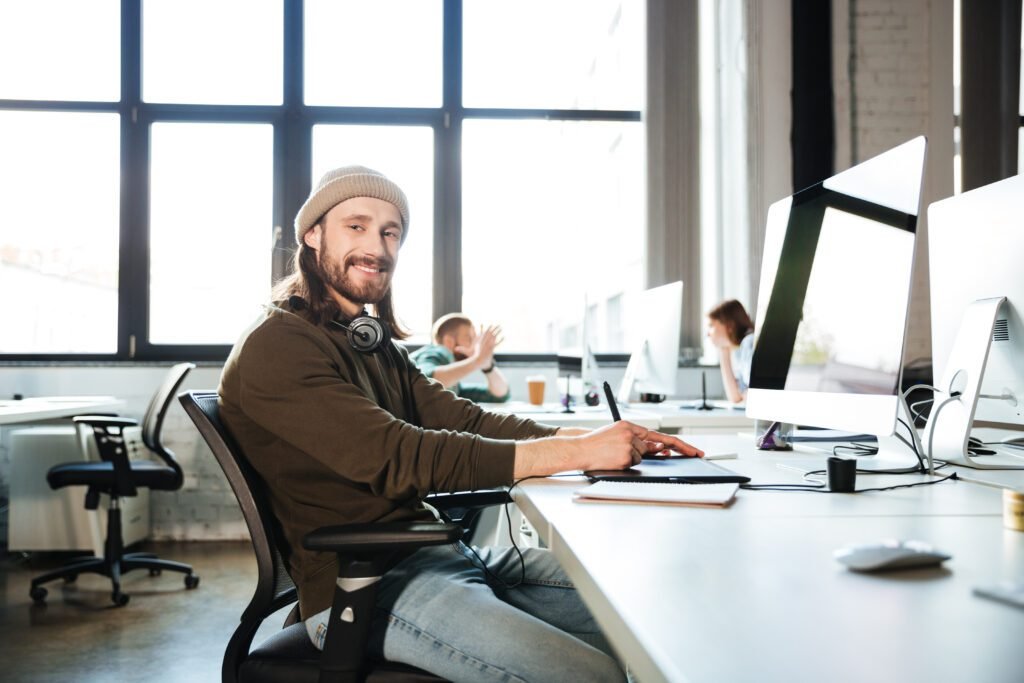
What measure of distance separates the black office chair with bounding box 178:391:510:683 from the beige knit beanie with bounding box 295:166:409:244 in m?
0.45

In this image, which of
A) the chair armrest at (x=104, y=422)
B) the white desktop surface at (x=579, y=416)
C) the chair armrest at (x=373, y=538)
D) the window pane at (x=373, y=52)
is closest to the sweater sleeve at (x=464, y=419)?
the chair armrest at (x=373, y=538)

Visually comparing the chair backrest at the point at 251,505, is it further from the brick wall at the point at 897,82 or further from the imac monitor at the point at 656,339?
the brick wall at the point at 897,82

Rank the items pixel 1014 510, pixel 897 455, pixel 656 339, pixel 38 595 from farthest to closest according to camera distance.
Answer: pixel 656 339 → pixel 38 595 → pixel 897 455 → pixel 1014 510

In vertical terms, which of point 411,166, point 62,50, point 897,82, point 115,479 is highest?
point 62,50

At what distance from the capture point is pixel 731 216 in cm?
466

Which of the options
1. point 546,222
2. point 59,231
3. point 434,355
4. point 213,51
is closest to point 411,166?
point 546,222

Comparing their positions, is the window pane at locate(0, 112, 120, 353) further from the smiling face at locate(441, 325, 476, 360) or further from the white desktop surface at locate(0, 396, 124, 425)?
the smiling face at locate(441, 325, 476, 360)

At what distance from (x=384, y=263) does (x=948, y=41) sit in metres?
4.27

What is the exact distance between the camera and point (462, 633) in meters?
0.98

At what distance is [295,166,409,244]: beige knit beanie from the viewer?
1.46 metres

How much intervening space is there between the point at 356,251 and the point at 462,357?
2.54 m

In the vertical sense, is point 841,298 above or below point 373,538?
above

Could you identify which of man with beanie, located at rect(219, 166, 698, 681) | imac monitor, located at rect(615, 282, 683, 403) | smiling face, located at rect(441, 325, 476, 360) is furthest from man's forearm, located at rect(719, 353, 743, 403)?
man with beanie, located at rect(219, 166, 698, 681)

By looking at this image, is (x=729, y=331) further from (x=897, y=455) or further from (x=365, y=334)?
(x=365, y=334)
